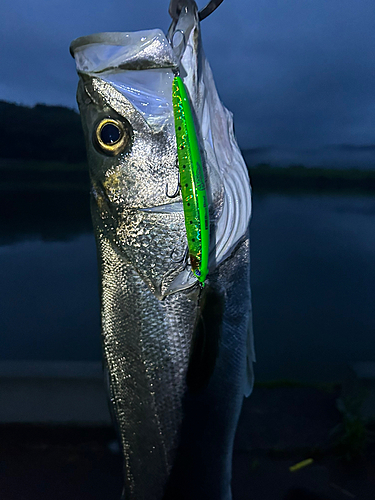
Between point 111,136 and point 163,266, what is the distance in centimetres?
29

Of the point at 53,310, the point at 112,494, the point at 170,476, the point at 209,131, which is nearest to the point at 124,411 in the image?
the point at 170,476

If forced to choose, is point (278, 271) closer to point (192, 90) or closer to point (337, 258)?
point (337, 258)

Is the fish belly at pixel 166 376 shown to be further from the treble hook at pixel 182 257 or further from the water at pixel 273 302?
the water at pixel 273 302

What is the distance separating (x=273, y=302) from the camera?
27.2 feet

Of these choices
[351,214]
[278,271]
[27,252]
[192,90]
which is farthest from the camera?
[351,214]

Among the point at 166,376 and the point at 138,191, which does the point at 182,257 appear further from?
the point at 166,376

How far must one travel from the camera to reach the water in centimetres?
570

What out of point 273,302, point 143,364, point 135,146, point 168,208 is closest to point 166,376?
point 143,364

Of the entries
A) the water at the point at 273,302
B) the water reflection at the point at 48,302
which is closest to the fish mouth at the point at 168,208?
the water at the point at 273,302

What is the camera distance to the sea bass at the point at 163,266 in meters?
0.57

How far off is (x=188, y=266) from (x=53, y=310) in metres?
8.09

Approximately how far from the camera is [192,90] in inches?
21.8

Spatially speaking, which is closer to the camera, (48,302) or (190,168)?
(190,168)

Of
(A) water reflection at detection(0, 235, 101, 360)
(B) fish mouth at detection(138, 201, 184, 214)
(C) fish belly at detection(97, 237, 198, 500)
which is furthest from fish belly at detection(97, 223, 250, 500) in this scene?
(A) water reflection at detection(0, 235, 101, 360)
